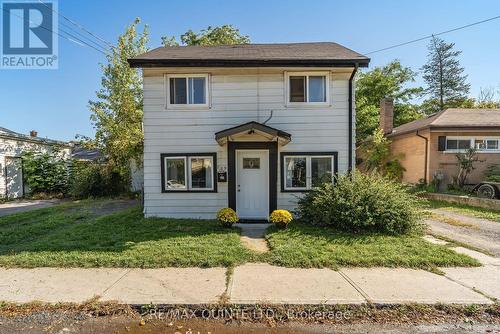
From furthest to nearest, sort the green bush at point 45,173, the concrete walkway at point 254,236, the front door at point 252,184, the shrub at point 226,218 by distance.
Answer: the green bush at point 45,173, the front door at point 252,184, the shrub at point 226,218, the concrete walkway at point 254,236

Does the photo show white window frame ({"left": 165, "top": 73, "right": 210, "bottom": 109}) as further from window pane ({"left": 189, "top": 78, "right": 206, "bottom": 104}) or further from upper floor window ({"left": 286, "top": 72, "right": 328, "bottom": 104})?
upper floor window ({"left": 286, "top": 72, "right": 328, "bottom": 104})

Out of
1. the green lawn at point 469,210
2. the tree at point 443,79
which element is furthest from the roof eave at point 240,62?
the tree at point 443,79

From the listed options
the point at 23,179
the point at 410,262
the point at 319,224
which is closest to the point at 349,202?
the point at 319,224

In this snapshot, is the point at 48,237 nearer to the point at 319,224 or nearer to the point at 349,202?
the point at 319,224

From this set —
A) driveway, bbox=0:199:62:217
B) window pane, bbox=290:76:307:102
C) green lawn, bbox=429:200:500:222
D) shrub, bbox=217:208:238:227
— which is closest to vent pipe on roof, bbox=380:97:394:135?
green lawn, bbox=429:200:500:222

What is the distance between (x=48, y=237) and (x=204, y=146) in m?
4.80

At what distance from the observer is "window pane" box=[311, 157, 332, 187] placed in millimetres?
9266

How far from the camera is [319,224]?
315 inches

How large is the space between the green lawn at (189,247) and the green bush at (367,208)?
0.34m

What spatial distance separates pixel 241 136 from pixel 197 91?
80.4 inches

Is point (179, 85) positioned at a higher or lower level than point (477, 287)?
higher

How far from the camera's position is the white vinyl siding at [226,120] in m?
9.12

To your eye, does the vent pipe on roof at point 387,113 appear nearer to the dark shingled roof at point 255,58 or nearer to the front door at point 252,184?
the dark shingled roof at point 255,58

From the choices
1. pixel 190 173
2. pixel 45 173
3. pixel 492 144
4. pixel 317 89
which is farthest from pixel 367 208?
pixel 45 173
